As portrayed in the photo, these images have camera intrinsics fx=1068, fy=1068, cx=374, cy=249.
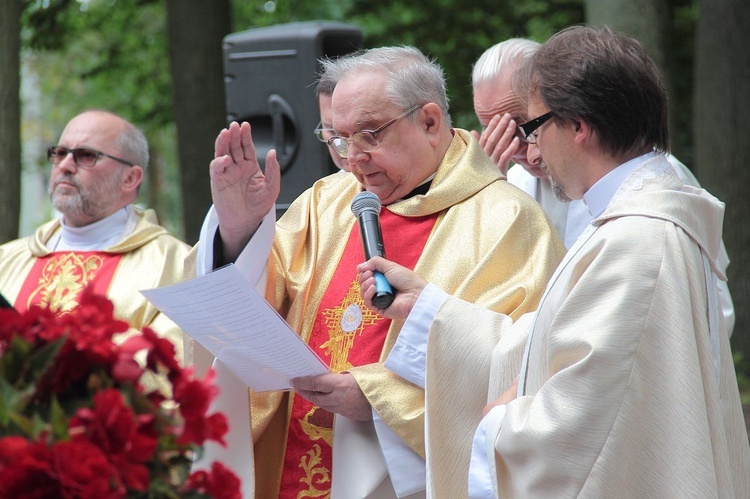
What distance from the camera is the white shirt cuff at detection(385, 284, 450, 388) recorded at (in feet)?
10.4

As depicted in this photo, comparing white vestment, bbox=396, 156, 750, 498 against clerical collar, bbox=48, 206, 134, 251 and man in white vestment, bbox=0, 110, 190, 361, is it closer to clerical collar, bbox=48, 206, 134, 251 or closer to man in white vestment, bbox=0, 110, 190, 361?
man in white vestment, bbox=0, 110, 190, 361

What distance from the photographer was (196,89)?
9289mm

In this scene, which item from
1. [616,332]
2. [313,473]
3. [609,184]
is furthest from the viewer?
[313,473]

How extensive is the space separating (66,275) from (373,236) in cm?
227

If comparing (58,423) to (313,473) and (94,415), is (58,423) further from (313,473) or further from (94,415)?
(313,473)

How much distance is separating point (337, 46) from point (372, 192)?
318 centimetres

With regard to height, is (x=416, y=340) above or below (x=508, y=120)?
below

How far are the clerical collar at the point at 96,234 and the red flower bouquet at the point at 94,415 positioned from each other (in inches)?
133

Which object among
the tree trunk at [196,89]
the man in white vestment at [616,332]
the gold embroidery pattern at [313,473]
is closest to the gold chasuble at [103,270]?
the gold embroidery pattern at [313,473]

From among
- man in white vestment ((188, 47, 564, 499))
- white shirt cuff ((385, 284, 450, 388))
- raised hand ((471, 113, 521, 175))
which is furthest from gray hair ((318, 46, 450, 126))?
white shirt cuff ((385, 284, 450, 388))

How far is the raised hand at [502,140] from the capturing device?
4.22 meters

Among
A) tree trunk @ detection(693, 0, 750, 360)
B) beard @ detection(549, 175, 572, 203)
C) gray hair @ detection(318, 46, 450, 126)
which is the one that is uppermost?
gray hair @ detection(318, 46, 450, 126)

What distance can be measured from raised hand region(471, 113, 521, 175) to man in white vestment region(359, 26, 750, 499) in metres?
1.23

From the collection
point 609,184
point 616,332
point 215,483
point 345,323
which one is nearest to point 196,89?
point 345,323
